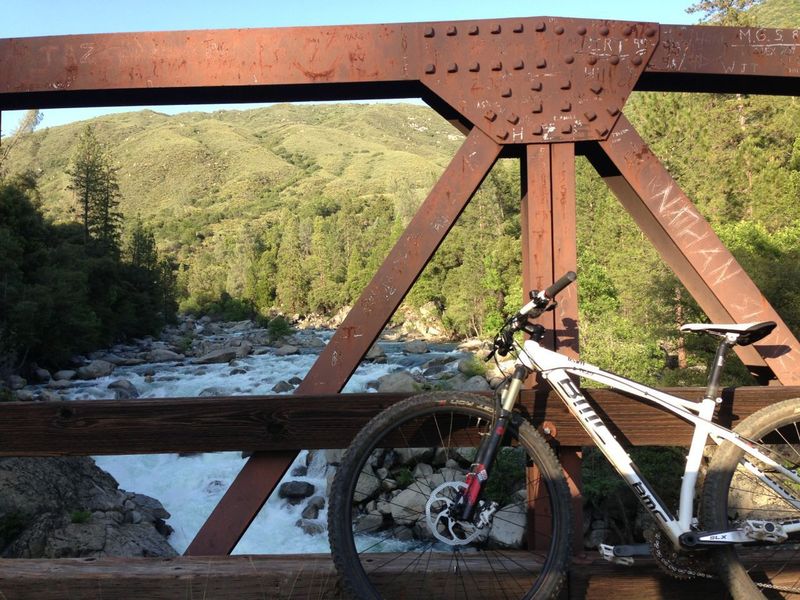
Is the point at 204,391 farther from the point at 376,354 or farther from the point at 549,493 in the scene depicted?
the point at 549,493

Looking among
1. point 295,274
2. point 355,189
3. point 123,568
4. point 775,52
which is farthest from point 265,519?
point 355,189

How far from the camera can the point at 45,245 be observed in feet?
122

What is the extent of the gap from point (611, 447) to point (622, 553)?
38cm

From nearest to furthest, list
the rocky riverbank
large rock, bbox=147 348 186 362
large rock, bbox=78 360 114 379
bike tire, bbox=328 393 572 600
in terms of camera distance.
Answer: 1. bike tire, bbox=328 393 572 600
2. the rocky riverbank
3. large rock, bbox=78 360 114 379
4. large rock, bbox=147 348 186 362

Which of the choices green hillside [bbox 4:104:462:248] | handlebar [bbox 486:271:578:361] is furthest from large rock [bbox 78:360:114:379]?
green hillside [bbox 4:104:462:248]

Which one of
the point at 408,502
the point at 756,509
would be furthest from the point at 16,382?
the point at 756,509

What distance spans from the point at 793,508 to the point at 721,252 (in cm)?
95

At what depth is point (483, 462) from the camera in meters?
2.31

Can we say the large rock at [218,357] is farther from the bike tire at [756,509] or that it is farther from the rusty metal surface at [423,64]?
the bike tire at [756,509]

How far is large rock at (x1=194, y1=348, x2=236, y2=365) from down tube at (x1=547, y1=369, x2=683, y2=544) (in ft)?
101

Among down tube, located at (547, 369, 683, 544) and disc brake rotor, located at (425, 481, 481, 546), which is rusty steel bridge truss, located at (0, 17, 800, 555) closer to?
down tube, located at (547, 369, 683, 544)

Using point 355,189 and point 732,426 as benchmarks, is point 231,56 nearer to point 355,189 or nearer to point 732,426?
point 732,426

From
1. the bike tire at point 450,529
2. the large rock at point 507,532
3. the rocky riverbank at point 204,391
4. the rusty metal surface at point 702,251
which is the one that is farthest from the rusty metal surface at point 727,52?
the large rock at point 507,532

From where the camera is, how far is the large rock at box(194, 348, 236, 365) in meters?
32.0
